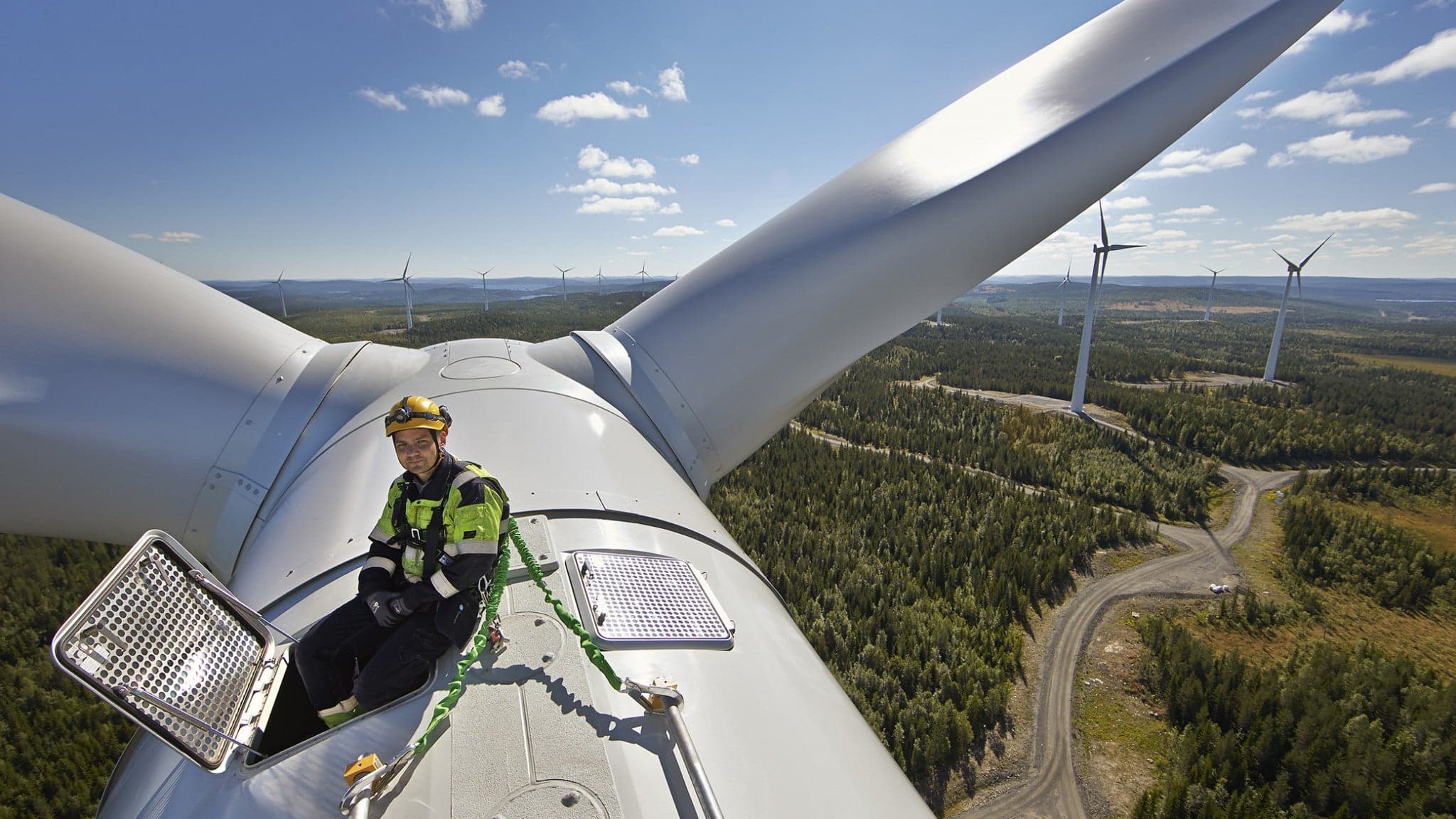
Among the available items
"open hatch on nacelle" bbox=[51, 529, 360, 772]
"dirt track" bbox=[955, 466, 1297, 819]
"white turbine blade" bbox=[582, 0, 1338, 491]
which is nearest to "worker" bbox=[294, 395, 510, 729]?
"open hatch on nacelle" bbox=[51, 529, 360, 772]

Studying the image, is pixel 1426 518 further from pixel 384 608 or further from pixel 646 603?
pixel 384 608

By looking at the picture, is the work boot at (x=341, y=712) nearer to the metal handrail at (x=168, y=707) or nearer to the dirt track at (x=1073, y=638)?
the metal handrail at (x=168, y=707)

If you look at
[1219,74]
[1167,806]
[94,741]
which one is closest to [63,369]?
[1219,74]

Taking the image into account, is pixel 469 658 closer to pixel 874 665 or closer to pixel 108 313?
pixel 108 313

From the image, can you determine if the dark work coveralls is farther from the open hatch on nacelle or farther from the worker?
the open hatch on nacelle

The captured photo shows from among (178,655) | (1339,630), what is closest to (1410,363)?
(1339,630)

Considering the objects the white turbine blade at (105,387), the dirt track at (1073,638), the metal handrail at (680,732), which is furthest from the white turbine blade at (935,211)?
the dirt track at (1073,638)
